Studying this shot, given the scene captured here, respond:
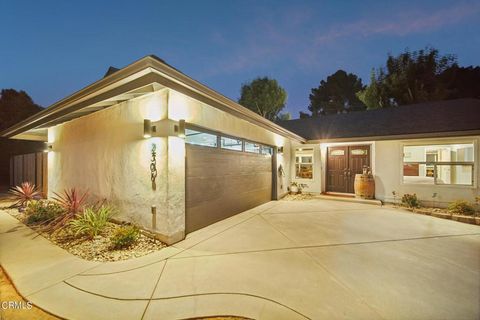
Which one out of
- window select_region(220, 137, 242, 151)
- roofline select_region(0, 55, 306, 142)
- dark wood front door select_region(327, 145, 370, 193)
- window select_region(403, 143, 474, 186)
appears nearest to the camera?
roofline select_region(0, 55, 306, 142)

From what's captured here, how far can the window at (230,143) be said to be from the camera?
5367 mm

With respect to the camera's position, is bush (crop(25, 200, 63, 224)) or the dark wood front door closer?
bush (crop(25, 200, 63, 224))

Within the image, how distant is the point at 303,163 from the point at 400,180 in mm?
3835

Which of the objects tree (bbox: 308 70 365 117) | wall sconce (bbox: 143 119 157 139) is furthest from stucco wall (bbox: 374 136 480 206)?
tree (bbox: 308 70 365 117)

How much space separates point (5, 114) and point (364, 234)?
2451cm

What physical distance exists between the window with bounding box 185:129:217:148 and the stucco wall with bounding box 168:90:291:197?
19 centimetres

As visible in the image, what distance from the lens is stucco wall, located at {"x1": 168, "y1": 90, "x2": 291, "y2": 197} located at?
3.86 metres

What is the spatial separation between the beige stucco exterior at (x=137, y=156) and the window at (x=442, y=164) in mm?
7474

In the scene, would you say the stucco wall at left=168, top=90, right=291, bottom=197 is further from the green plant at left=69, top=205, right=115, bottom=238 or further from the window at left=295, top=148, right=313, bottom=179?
the green plant at left=69, top=205, right=115, bottom=238

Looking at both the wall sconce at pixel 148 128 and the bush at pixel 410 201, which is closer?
the wall sconce at pixel 148 128

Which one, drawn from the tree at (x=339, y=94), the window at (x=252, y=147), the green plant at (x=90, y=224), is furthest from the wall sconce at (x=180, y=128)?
the tree at (x=339, y=94)

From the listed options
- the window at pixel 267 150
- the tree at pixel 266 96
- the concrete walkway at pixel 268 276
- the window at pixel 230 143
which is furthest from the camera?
the tree at pixel 266 96

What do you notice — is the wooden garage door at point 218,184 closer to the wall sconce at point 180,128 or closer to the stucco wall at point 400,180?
the wall sconce at point 180,128

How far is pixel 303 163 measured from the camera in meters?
9.96
